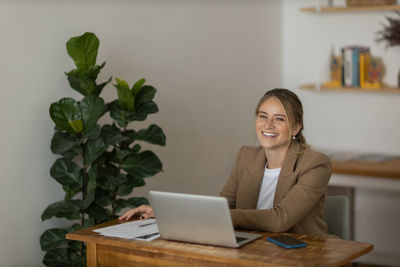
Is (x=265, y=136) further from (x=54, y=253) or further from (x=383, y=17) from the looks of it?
(x=383, y=17)

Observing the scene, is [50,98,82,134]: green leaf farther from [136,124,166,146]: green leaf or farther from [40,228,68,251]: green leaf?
[40,228,68,251]: green leaf

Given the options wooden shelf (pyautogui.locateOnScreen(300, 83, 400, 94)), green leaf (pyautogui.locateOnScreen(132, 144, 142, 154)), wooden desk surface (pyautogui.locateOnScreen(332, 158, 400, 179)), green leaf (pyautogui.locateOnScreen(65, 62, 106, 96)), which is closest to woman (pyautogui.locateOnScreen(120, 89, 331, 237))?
green leaf (pyautogui.locateOnScreen(132, 144, 142, 154))

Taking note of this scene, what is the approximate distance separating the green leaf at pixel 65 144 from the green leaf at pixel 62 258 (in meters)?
0.49

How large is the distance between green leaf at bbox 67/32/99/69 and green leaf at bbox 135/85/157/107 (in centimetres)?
29

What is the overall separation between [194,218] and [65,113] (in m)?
1.23

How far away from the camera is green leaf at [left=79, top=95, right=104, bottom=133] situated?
3.35 m

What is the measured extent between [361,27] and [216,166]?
1.60m

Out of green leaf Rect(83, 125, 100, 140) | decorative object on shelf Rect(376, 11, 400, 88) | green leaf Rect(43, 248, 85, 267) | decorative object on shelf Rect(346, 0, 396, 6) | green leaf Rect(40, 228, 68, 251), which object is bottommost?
green leaf Rect(43, 248, 85, 267)

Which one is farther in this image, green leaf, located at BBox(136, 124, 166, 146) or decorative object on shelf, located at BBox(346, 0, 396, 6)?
decorative object on shelf, located at BBox(346, 0, 396, 6)

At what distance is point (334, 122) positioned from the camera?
5.47m

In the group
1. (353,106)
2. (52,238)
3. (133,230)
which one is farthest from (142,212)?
(353,106)

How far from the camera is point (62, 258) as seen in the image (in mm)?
3445

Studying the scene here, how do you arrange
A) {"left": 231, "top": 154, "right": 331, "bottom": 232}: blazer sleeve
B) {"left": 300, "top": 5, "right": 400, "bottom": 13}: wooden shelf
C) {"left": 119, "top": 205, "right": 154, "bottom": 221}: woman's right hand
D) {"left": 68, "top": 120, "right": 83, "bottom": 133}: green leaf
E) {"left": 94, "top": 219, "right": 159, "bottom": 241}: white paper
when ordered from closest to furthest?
1. {"left": 94, "top": 219, "right": 159, "bottom": 241}: white paper
2. {"left": 231, "top": 154, "right": 331, "bottom": 232}: blazer sleeve
3. {"left": 119, "top": 205, "right": 154, "bottom": 221}: woman's right hand
4. {"left": 68, "top": 120, "right": 83, "bottom": 133}: green leaf
5. {"left": 300, "top": 5, "right": 400, "bottom": 13}: wooden shelf

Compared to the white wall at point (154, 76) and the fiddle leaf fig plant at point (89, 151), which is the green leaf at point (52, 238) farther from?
the white wall at point (154, 76)
